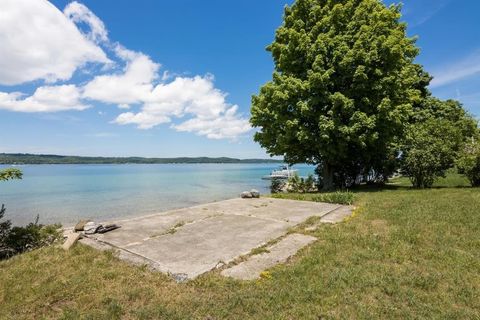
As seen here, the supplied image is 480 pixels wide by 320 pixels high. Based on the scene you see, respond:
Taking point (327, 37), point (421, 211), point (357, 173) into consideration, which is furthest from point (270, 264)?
point (357, 173)

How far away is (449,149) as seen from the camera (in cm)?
1417

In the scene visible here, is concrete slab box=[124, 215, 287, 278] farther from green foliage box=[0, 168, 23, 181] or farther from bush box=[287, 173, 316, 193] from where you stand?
bush box=[287, 173, 316, 193]

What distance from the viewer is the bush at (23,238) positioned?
6421mm

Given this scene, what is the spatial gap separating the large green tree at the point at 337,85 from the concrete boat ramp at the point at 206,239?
590cm

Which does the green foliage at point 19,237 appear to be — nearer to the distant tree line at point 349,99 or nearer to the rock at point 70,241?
the rock at point 70,241

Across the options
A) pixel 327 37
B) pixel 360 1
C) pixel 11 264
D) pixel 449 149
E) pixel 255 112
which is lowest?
pixel 11 264

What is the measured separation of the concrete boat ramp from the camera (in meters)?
4.93

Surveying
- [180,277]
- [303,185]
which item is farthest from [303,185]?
[180,277]

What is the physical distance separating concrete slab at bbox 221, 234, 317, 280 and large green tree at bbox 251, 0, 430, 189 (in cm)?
850

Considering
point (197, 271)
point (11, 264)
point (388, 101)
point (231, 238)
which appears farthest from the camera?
point (388, 101)

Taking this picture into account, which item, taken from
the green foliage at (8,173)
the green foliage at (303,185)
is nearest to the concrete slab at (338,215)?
the green foliage at (8,173)

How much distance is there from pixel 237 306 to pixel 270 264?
139 cm

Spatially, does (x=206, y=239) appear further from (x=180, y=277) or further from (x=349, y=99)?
(x=349, y=99)

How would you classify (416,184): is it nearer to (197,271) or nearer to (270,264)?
(270,264)
